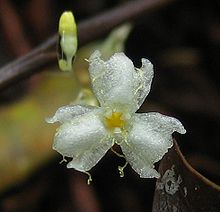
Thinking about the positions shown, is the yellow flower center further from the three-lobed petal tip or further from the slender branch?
the slender branch

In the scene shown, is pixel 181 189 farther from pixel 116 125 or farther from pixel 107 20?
pixel 107 20

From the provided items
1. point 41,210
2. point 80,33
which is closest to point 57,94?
point 80,33

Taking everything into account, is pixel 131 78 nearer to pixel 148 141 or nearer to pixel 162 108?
pixel 148 141

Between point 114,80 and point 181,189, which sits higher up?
point 114,80

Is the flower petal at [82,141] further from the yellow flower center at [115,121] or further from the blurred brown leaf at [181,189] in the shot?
the blurred brown leaf at [181,189]

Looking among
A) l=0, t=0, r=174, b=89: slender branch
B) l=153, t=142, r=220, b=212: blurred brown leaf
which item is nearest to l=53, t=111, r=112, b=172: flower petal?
l=153, t=142, r=220, b=212: blurred brown leaf

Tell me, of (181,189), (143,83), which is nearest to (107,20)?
(143,83)
